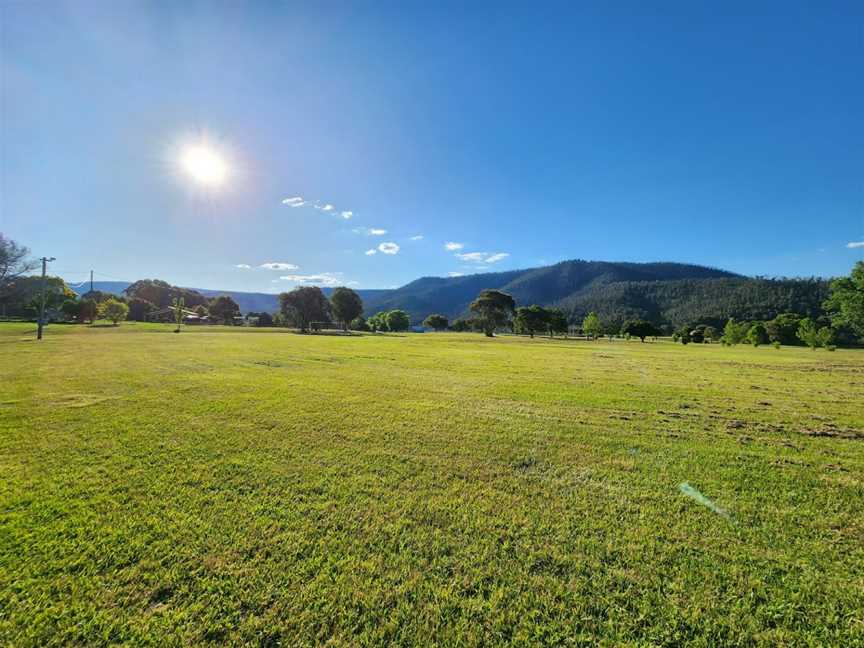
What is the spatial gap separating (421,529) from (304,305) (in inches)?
3260

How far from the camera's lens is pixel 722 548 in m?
3.95

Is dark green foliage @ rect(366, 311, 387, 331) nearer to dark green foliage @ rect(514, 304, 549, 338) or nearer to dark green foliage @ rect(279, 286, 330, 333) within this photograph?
dark green foliage @ rect(279, 286, 330, 333)

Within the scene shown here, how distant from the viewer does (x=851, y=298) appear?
33.4 m

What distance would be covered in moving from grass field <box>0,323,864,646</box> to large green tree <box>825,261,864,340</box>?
1472 inches

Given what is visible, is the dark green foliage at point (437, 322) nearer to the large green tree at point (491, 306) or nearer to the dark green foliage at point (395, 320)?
the dark green foliage at point (395, 320)

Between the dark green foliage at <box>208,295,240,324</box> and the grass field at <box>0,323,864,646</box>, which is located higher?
the dark green foliage at <box>208,295,240,324</box>

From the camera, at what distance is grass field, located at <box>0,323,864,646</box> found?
2.94 metres

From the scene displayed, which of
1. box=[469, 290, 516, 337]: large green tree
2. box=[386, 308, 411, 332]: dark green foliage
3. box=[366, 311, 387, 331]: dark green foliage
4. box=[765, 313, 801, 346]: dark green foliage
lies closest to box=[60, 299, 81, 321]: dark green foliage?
box=[366, 311, 387, 331]: dark green foliage

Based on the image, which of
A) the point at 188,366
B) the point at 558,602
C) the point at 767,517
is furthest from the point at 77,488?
Result: the point at 188,366

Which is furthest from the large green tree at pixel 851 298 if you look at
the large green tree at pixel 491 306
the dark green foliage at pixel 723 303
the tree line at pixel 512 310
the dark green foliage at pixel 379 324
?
the dark green foliage at pixel 379 324

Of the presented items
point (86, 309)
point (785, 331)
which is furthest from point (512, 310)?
point (86, 309)

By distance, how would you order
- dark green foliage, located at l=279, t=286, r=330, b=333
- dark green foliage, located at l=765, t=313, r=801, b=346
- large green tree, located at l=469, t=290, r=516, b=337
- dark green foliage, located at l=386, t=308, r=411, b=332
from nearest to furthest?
dark green foliage, located at l=279, t=286, r=330, b=333
dark green foliage, located at l=765, t=313, r=801, b=346
large green tree, located at l=469, t=290, r=516, b=337
dark green foliage, located at l=386, t=308, r=411, b=332

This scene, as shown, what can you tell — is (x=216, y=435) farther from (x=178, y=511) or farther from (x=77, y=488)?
(x=178, y=511)

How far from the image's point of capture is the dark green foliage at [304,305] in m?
80.8
